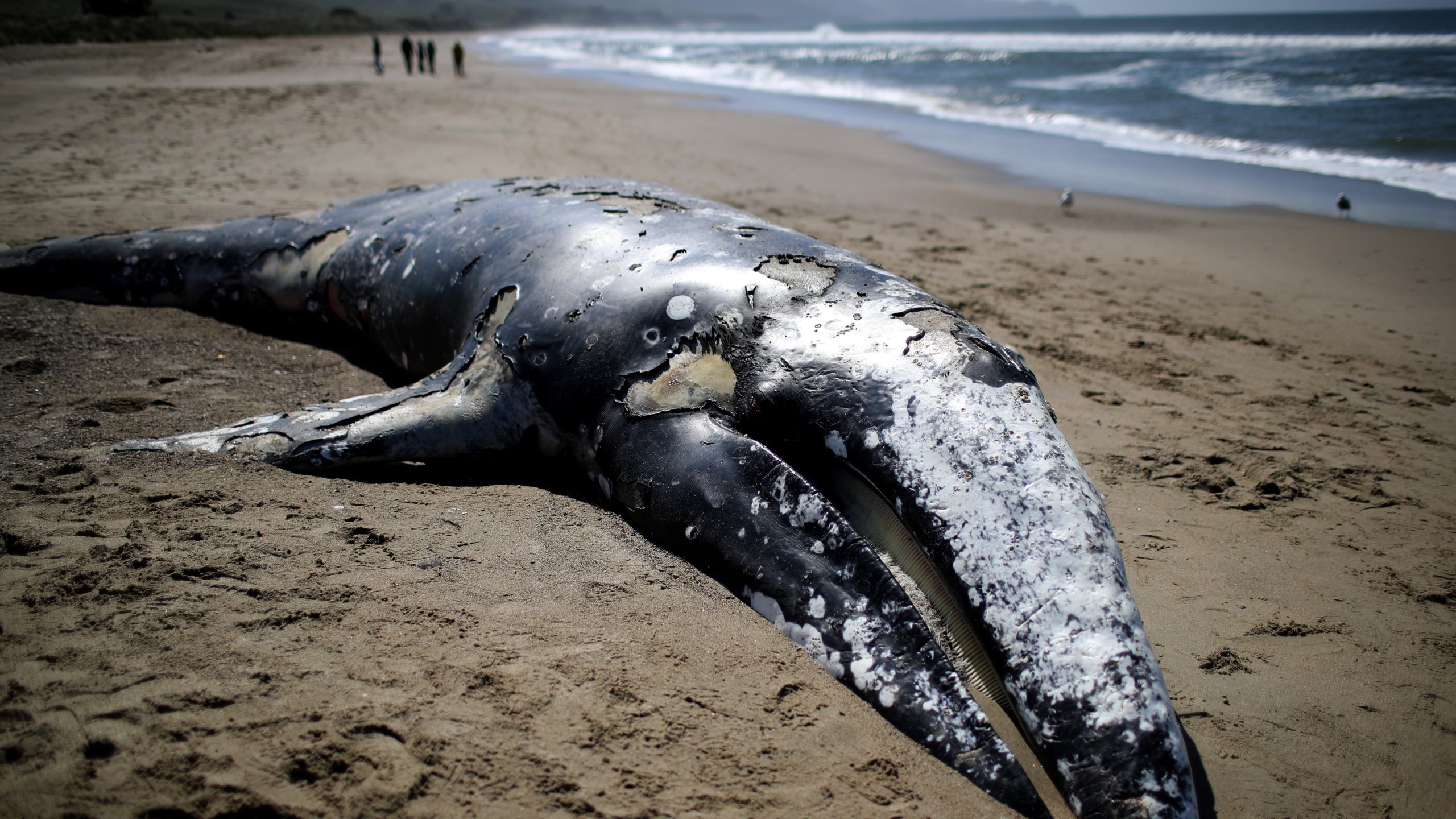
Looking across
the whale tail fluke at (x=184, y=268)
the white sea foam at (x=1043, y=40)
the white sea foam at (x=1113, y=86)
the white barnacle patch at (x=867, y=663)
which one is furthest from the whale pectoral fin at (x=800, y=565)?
the white sea foam at (x=1043, y=40)

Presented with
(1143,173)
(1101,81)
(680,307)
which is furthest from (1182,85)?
(680,307)

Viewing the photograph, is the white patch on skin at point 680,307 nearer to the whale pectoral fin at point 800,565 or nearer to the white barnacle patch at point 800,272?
the white barnacle patch at point 800,272

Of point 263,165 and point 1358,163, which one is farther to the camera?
point 1358,163

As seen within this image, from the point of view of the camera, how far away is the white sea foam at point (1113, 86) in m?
12.0

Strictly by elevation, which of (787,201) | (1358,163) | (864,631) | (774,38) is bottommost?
(864,631)

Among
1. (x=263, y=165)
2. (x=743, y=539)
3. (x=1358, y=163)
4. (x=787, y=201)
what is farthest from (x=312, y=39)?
(x=743, y=539)

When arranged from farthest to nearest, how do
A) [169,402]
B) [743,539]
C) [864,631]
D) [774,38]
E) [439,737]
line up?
1. [774,38]
2. [169,402]
3. [743,539]
4. [864,631]
5. [439,737]

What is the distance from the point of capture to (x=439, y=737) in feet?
5.84

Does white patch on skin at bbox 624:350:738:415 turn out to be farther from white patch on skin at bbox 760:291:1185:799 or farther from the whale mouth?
the whale mouth

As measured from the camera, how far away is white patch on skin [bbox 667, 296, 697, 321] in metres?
2.84

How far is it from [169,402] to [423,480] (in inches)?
59.4

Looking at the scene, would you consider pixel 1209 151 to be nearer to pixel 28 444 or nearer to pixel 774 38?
pixel 28 444

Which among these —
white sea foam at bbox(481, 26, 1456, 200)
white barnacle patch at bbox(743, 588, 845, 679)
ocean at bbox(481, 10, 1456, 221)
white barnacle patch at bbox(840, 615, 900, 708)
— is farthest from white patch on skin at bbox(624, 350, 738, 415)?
white sea foam at bbox(481, 26, 1456, 200)

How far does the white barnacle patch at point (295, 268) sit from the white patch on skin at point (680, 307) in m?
2.47
